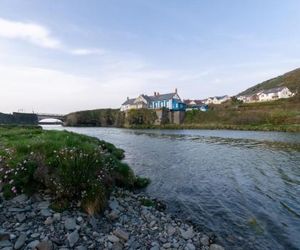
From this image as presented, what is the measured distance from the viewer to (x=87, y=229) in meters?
8.19

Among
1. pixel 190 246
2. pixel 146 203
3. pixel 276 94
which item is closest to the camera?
pixel 190 246

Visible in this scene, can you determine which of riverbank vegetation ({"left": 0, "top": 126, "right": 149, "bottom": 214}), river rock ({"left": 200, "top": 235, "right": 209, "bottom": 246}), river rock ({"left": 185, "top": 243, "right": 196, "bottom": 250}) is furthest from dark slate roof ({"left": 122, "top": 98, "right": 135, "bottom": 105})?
river rock ({"left": 185, "top": 243, "right": 196, "bottom": 250})

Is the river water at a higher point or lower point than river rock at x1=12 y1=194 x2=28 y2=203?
lower

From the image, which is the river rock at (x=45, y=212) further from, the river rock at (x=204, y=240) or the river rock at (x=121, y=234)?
the river rock at (x=204, y=240)

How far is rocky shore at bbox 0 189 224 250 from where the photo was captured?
7301 mm

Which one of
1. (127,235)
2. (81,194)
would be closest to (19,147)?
(81,194)

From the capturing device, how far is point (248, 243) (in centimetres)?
958

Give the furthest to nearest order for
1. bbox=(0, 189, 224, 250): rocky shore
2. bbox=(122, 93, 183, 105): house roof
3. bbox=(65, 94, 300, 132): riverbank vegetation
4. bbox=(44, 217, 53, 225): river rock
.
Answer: bbox=(122, 93, 183, 105): house roof < bbox=(65, 94, 300, 132): riverbank vegetation < bbox=(44, 217, 53, 225): river rock < bbox=(0, 189, 224, 250): rocky shore

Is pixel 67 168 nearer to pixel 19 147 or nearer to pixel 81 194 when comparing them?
pixel 81 194

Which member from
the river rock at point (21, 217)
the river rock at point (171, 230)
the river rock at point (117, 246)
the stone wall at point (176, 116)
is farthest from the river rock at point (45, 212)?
the stone wall at point (176, 116)

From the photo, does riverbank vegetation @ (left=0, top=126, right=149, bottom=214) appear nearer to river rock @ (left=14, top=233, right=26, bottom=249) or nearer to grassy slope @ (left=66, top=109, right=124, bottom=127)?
river rock @ (left=14, top=233, right=26, bottom=249)

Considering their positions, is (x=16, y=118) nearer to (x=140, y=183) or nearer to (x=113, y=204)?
(x=140, y=183)

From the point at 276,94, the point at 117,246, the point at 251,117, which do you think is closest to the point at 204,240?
the point at 117,246

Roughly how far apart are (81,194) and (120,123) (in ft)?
390
